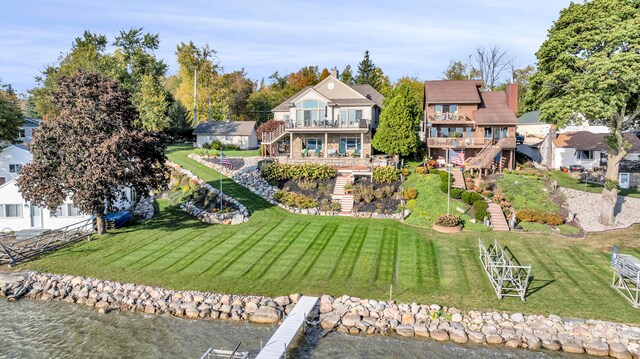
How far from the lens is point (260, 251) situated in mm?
26109

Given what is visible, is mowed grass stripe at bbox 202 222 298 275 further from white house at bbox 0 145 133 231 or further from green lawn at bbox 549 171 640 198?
green lawn at bbox 549 171 640 198

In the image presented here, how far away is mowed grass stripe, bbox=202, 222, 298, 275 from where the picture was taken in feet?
78.5

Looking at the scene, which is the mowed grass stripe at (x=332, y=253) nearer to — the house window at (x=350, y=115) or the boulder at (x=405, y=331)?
the boulder at (x=405, y=331)

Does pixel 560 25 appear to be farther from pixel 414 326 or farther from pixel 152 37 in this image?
pixel 152 37

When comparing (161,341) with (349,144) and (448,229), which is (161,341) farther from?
(349,144)

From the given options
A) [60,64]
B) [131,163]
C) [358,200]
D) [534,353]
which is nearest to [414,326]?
[534,353]

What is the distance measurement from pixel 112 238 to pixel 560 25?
109ft

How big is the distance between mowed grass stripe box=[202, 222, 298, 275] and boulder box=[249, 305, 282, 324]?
14.3 ft

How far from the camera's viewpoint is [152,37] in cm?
6581

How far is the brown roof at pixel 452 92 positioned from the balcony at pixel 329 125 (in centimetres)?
762

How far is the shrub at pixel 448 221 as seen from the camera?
2958 cm

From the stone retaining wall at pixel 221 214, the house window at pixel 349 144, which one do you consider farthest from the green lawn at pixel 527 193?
the stone retaining wall at pixel 221 214

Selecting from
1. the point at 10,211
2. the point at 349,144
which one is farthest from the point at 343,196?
the point at 10,211

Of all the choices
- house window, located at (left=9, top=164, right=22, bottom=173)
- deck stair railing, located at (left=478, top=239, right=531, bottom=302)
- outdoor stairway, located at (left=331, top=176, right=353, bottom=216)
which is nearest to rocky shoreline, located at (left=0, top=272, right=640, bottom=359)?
deck stair railing, located at (left=478, top=239, right=531, bottom=302)
